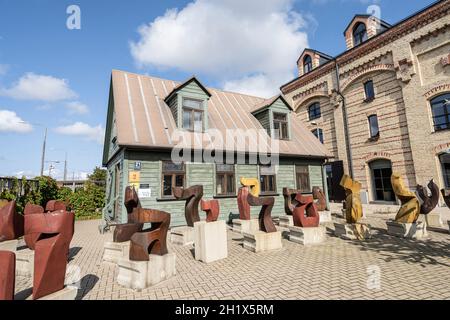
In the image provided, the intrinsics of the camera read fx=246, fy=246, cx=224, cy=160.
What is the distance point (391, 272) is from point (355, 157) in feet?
51.8

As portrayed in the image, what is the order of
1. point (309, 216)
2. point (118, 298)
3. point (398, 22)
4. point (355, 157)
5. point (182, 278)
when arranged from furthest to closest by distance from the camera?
point (355, 157)
point (398, 22)
point (309, 216)
point (182, 278)
point (118, 298)

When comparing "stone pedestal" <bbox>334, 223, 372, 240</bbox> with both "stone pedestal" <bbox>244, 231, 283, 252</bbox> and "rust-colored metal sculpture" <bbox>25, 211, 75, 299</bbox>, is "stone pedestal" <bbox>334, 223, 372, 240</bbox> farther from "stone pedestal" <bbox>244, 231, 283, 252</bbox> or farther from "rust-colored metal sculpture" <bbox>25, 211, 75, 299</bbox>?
"rust-colored metal sculpture" <bbox>25, 211, 75, 299</bbox>

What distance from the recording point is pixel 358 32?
20.7 meters

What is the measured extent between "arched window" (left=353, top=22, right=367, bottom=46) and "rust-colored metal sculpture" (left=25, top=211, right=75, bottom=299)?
24.1 metres

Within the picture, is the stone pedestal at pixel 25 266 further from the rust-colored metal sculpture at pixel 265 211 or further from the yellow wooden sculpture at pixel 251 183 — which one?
the yellow wooden sculpture at pixel 251 183

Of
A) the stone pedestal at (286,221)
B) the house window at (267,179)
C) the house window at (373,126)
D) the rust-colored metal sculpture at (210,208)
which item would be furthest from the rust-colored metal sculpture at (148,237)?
the house window at (373,126)

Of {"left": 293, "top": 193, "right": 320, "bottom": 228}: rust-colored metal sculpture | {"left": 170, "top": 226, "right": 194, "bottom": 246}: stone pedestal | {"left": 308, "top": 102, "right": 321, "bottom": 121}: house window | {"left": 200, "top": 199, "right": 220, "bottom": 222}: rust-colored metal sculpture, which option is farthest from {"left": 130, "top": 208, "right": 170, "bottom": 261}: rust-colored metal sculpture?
{"left": 308, "top": 102, "right": 321, "bottom": 121}: house window

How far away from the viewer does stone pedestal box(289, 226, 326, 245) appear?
7.88 meters

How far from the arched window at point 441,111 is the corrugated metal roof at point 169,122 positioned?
23.7 feet

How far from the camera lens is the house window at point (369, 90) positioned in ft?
60.8

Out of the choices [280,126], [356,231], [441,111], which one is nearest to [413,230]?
[356,231]
